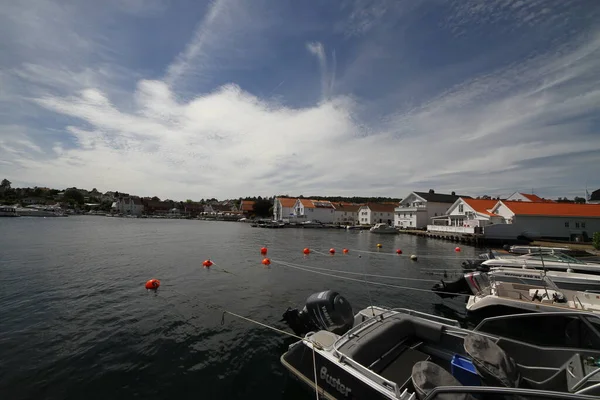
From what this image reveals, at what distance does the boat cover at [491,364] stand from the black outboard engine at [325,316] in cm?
333

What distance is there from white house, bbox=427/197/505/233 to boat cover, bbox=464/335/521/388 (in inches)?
1593

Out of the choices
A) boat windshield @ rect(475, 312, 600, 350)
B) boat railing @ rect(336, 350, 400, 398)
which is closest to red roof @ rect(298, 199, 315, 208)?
boat windshield @ rect(475, 312, 600, 350)

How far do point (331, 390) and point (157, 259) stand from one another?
20.8m

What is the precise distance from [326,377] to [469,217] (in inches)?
1908

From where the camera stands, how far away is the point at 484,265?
15.5 m

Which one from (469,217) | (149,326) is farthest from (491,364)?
(469,217)

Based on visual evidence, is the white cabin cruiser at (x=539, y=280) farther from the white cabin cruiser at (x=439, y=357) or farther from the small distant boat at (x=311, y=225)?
the small distant boat at (x=311, y=225)

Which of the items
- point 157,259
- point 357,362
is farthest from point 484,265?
point 157,259

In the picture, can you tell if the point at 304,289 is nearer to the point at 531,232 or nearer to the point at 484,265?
the point at 484,265

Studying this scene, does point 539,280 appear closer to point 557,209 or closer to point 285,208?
point 557,209

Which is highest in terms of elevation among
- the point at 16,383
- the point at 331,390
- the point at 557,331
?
the point at 557,331

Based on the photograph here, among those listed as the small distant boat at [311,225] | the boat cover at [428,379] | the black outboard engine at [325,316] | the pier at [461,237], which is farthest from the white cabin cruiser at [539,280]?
the small distant boat at [311,225]

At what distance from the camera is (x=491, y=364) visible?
4180 millimetres

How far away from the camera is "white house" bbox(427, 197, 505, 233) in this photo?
4059cm
